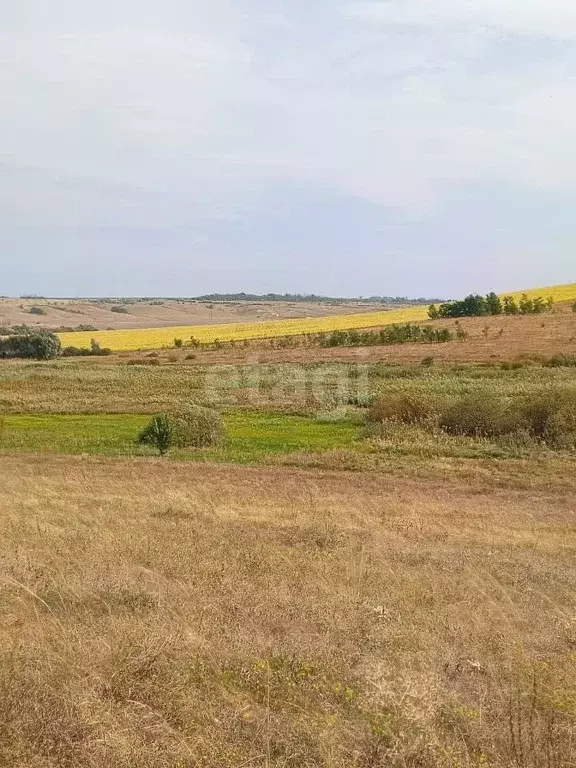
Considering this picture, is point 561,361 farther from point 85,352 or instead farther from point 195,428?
point 85,352

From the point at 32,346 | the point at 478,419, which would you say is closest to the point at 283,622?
the point at 478,419

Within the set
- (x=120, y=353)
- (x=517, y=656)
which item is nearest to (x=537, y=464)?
(x=517, y=656)

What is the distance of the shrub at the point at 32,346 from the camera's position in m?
60.8

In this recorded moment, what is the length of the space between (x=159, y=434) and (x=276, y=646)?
654 inches

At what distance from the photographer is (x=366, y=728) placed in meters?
3.38

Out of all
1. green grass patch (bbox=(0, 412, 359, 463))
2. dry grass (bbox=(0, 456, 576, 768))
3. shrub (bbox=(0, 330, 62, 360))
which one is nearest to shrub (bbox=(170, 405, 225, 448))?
green grass patch (bbox=(0, 412, 359, 463))

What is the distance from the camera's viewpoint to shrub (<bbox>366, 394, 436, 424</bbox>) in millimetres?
24141

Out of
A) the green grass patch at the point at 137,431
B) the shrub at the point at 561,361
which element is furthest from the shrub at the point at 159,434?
→ the shrub at the point at 561,361

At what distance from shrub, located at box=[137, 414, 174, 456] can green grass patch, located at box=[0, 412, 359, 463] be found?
1.40 feet

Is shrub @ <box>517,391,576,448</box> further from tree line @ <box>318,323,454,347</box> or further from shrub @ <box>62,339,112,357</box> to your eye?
shrub @ <box>62,339,112,357</box>

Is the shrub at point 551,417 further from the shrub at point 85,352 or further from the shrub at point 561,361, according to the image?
the shrub at point 85,352

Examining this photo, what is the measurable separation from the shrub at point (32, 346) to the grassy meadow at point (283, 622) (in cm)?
4886

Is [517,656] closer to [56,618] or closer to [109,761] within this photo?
[109,761]

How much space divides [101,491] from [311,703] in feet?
28.4
